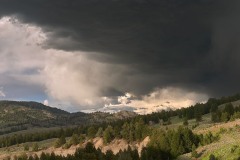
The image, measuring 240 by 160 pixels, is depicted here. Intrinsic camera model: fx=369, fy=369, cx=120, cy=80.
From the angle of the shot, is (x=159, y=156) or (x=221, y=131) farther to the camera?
(x=221, y=131)

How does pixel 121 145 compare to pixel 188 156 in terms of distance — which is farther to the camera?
pixel 121 145

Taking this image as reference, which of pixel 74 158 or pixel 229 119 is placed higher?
pixel 229 119

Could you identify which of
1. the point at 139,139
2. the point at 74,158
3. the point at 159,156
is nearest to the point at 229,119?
the point at 139,139

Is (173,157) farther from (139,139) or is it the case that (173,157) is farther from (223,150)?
(139,139)

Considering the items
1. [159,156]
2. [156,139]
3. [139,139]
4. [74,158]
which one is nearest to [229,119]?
[139,139]

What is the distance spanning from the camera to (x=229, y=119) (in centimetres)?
18462

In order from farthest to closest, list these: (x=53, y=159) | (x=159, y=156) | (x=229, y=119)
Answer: (x=229, y=119)
(x=53, y=159)
(x=159, y=156)

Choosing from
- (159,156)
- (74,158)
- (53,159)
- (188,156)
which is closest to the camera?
(188,156)

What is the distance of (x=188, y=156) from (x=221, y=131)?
2369cm

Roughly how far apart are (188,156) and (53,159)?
54.1 m

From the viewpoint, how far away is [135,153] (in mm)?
128250

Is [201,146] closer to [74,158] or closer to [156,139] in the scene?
[156,139]

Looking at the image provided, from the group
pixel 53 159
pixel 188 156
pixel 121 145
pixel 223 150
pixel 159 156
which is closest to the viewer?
pixel 223 150

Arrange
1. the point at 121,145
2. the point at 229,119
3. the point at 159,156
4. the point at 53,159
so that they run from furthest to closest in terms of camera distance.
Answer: the point at 121,145
the point at 229,119
the point at 53,159
the point at 159,156
